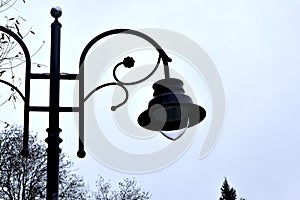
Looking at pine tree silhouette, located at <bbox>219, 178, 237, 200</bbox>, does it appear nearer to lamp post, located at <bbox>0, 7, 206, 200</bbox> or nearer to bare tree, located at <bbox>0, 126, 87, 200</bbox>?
bare tree, located at <bbox>0, 126, 87, 200</bbox>

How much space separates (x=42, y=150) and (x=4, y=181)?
2.44 meters

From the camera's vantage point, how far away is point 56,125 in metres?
4.37

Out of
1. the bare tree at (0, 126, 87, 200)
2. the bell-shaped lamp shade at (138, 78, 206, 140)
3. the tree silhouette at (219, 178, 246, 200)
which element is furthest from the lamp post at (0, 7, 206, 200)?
the tree silhouette at (219, 178, 246, 200)

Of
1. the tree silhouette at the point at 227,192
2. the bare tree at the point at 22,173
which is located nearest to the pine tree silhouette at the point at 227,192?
the tree silhouette at the point at 227,192

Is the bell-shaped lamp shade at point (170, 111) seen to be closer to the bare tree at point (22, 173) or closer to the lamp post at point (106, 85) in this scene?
the lamp post at point (106, 85)

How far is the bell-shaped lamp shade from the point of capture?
4688mm

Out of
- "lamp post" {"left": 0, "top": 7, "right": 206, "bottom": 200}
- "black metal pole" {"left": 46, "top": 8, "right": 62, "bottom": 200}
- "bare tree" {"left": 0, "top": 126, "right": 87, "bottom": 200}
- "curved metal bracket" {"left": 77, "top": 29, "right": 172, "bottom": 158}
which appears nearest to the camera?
"black metal pole" {"left": 46, "top": 8, "right": 62, "bottom": 200}

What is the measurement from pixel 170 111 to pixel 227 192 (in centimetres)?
5058

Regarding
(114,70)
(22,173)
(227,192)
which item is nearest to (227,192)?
(227,192)

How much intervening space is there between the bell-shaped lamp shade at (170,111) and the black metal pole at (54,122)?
34.0 inches

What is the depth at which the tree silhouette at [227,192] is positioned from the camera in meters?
53.2

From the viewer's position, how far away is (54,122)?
4375 mm

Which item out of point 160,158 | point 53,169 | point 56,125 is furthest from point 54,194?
point 160,158

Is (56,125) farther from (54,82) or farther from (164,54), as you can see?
(164,54)
